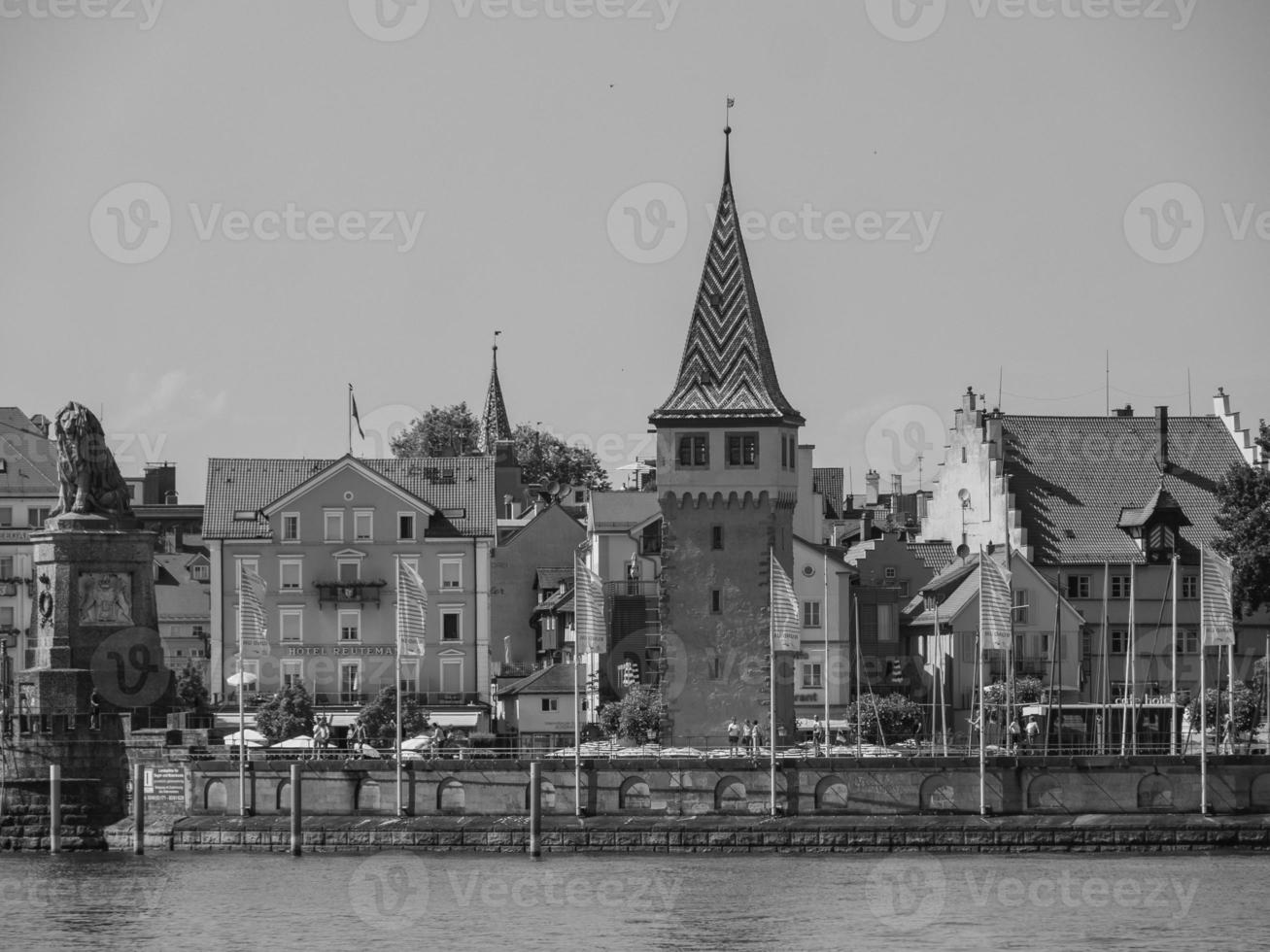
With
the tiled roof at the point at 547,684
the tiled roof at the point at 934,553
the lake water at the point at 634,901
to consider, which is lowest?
the lake water at the point at 634,901

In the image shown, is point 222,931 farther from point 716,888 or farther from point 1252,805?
point 1252,805

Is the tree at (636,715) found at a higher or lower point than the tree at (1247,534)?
lower

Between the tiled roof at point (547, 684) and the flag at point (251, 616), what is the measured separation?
2363 centimetres

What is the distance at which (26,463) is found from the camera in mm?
150750

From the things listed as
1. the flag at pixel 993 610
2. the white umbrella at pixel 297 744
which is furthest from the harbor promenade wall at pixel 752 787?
the flag at pixel 993 610

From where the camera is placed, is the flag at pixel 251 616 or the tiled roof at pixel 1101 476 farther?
the tiled roof at pixel 1101 476

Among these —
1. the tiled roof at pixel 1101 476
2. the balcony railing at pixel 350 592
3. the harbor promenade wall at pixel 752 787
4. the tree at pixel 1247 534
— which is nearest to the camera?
the harbor promenade wall at pixel 752 787

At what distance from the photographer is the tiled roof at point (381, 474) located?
5404 inches

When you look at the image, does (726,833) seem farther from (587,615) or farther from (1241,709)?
(1241,709)

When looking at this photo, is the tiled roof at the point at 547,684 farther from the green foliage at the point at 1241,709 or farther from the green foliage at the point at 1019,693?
the green foliage at the point at 1241,709

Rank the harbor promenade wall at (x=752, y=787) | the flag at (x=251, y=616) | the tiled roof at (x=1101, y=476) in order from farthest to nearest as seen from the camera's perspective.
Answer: the tiled roof at (x=1101, y=476) < the flag at (x=251, y=616) < the harbor promenade wall at (x=752, y=787)

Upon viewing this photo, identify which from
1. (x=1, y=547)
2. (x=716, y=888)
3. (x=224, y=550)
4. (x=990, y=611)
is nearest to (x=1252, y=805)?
(x=990, y=611)

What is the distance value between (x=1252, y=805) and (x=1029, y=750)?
8.49 metres

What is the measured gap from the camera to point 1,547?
148m
